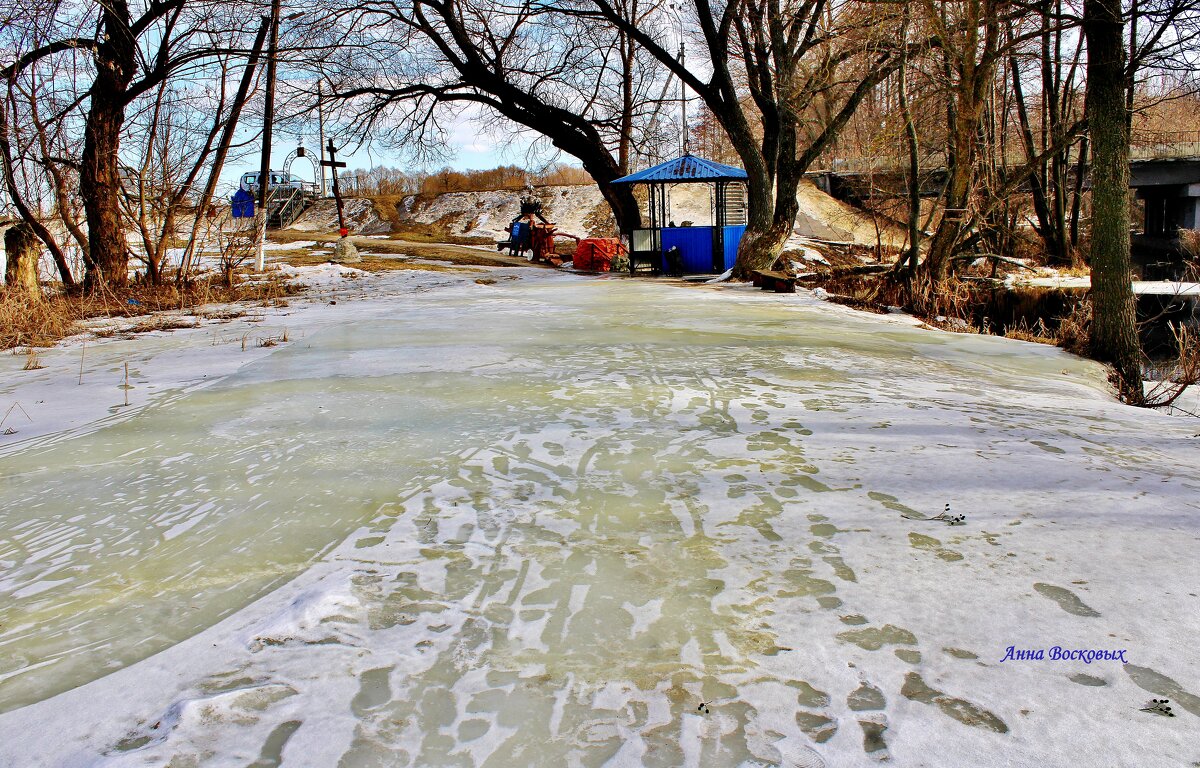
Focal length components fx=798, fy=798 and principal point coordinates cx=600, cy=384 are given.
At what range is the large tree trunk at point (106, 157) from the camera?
1134cm

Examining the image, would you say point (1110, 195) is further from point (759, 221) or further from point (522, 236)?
point (522, 236)

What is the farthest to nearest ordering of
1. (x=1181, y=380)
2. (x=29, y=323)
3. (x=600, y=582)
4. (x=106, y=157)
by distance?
(x=106, y=157) → (x=29, y=323) → (x=1181, y=380) → (x=600, y=582)

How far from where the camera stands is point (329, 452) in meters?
3.81

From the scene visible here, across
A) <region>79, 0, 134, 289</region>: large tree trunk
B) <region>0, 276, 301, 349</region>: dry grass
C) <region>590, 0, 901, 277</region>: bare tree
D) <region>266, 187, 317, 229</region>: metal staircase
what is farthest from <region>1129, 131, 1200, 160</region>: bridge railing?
<region>266, 187, 317, 229</region>: metal staircase

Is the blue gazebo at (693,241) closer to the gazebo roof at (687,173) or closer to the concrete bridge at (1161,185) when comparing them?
the gazebo roof at (687,173)

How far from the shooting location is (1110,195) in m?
7.93

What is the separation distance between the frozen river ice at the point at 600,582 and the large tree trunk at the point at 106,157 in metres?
8.60

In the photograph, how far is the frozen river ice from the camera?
1771 millimetres

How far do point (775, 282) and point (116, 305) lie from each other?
9915 mm

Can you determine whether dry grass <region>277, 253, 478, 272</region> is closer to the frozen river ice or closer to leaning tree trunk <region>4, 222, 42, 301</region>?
leaning tree trunk <region>4, 222, 42, 301</region>

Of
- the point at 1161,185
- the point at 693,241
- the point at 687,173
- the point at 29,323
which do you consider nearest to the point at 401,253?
the point at 693,241

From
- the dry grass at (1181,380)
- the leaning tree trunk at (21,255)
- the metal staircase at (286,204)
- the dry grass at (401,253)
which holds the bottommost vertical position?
the dry grass at (1181,380)

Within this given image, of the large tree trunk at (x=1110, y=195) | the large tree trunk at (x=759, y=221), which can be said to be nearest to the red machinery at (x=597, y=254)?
the large tree trunk at (x=759, y=221)

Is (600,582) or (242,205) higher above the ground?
(242,205)
